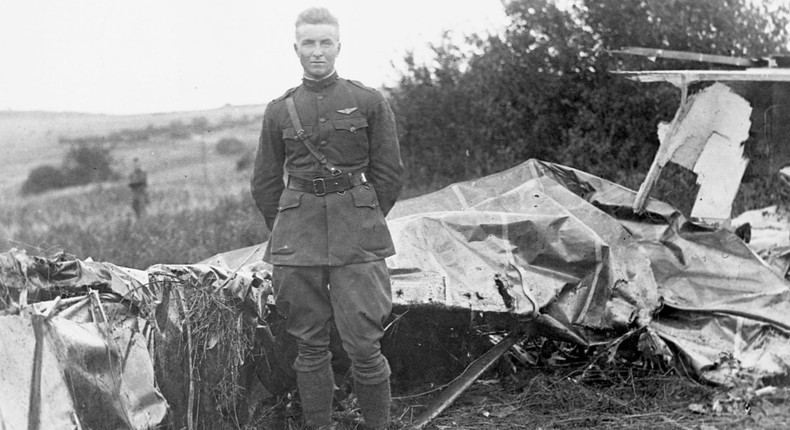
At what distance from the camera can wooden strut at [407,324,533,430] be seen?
14.6 feet

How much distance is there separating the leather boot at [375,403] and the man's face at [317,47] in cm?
146

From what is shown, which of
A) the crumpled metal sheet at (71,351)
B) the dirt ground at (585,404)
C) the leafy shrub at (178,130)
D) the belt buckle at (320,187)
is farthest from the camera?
the leafy shrub at (178,130)

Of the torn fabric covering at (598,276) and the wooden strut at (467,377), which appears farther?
the torn fabric covering at (598,276)

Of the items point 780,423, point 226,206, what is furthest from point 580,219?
point 226,206

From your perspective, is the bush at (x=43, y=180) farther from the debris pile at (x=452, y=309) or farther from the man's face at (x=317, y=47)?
the man's face at (x=317, y=47)

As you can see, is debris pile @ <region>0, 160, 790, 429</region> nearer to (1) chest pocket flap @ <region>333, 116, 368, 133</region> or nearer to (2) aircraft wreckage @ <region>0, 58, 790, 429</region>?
(2) aircraft wreckage @ <region>0, 58, 790, 429</region>

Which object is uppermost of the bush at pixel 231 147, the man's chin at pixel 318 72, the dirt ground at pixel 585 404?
the man's chin at pixel 318 72

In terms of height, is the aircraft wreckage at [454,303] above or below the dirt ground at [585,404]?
above

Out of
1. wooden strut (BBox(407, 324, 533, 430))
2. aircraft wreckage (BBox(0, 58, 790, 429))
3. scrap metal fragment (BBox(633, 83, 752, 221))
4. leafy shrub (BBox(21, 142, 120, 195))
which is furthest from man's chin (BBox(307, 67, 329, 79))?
leafy shrub (BBox(21, 142, 120, 195))

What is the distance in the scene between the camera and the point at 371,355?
393 centimetres

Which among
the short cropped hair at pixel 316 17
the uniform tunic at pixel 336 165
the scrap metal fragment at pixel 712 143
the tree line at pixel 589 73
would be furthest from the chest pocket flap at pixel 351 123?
the tree line at pixel 589 73

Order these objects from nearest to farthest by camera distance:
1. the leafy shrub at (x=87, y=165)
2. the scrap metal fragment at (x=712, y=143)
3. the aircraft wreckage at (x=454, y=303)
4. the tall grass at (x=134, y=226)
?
the aircraft wreckage at (x=454, y=303), the scrap metal fragment at (x=712, y=143), the tall grass at (x=134, y=226), the leafy shrub at (x=87, y=165)

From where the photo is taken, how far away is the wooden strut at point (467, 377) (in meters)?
4.44

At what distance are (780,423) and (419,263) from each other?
198 cm
